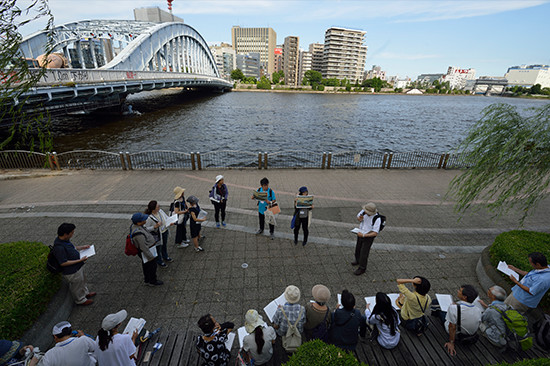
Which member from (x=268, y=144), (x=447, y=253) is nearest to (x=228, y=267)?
(x=447, y=253)

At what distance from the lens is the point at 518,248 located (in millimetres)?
5707

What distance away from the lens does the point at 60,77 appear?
20297 millimetres

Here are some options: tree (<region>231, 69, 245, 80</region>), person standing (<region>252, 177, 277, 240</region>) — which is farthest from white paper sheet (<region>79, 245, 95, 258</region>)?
tree (<region>231, 69, 245, 80</region>)

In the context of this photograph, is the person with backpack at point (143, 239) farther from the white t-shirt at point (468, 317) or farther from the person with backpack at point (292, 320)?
the white t-shirt at point (468, 317)

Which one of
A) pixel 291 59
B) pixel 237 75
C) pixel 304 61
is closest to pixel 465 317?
pixel 237 75

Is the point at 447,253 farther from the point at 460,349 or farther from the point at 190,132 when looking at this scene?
the point at 190,132

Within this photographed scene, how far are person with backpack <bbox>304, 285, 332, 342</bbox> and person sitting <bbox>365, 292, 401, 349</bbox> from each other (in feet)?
2.42

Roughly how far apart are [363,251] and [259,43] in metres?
193

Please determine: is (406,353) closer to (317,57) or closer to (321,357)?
(321,357)

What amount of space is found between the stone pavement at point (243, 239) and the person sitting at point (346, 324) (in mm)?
1816

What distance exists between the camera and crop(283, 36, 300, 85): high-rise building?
157625 mm

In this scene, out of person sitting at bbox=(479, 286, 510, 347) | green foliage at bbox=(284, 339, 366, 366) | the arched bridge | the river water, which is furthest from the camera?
the river water

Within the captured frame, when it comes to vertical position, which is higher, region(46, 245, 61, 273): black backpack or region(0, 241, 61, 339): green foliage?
region(46, 245, 61, 273): black backpack

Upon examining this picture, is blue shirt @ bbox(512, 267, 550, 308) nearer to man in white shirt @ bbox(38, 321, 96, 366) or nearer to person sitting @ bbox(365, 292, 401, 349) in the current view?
person sitting @ bbox(365, 292, 401, 349)
